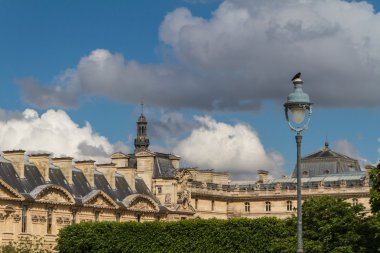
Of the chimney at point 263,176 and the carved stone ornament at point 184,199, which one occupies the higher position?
the chimney at point 263,176

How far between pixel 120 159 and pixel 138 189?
27.8 ft

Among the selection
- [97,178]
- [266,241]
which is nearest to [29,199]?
[97,178]

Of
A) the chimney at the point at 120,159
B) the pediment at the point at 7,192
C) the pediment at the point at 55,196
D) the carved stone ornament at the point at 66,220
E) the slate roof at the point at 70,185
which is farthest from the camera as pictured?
the chimney at the point at 120,159

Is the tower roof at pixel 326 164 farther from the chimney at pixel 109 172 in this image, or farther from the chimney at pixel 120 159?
the chimney at pixel 109 172

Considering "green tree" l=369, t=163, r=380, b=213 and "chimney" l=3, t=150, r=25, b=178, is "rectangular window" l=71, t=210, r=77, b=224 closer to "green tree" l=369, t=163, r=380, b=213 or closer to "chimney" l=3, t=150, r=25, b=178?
"chimney" l=3, t=150, r=25, b=178

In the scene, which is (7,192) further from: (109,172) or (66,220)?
(109,172)

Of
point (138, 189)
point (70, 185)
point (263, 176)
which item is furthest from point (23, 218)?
point (263, 176)

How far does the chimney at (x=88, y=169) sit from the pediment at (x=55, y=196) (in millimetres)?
6287

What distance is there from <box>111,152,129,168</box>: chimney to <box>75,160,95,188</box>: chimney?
15.4 metres

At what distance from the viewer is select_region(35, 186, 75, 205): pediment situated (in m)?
84.8

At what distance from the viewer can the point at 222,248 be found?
75.0 m

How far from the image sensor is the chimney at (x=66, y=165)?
90938mm

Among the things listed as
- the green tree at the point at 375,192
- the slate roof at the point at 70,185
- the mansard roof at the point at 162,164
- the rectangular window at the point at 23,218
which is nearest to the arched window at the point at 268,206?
the mansard roof at the point at 162,164

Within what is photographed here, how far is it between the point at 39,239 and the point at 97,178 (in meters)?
15.1
